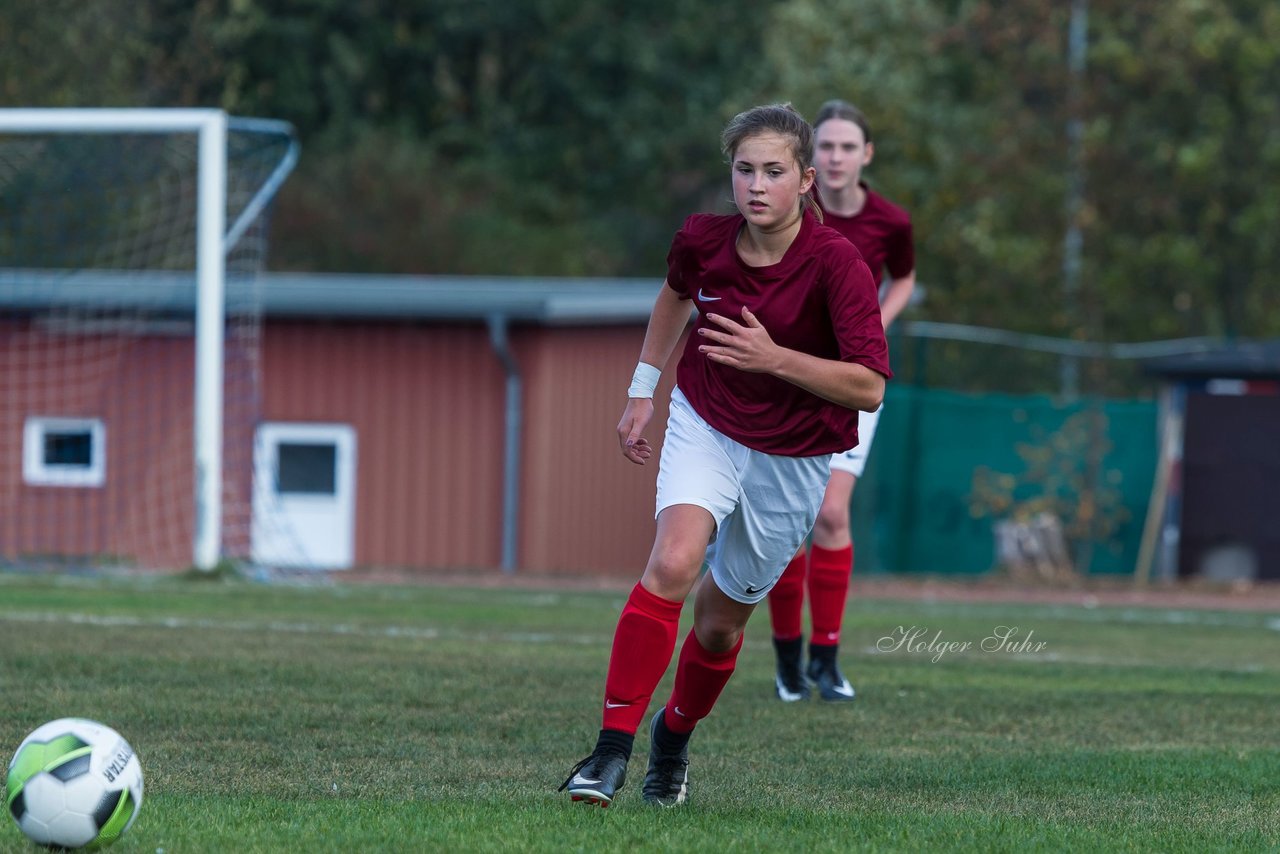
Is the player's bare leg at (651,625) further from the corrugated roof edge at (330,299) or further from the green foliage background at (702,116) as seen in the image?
the green foliage background at (702,116)

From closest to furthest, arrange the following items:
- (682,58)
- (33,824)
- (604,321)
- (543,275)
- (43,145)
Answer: (33,824) → (43,145) → (604,321) → (543,275) → (682,58)

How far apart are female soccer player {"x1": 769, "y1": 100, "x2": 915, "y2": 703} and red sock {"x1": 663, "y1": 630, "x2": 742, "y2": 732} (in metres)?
2.16

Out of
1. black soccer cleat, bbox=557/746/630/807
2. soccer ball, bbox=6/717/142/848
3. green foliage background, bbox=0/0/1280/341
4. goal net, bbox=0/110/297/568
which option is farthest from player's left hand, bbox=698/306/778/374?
green foliage background, bbox=0/0/1280/341

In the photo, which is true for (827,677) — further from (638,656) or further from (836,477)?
(638,656)

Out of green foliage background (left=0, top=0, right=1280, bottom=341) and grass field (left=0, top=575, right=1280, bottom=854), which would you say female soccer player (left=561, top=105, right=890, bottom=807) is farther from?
green foliage background (left=0, top=0, right=1280, bottom=341)

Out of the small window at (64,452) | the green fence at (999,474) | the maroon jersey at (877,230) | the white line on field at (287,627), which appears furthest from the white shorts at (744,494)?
the small window at (64,452)

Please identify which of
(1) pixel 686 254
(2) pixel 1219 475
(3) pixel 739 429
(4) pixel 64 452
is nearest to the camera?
(3) pixel 739 429

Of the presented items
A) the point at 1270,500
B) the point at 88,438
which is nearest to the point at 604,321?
the point at 88,438

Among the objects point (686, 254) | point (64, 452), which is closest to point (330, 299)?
point (64, 452)

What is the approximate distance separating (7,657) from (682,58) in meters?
31.6

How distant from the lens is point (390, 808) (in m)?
4.50

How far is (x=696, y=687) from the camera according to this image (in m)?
4.95

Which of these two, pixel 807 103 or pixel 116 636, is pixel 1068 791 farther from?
pixel 807 103

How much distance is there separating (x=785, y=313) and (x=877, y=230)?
9.24 ft
